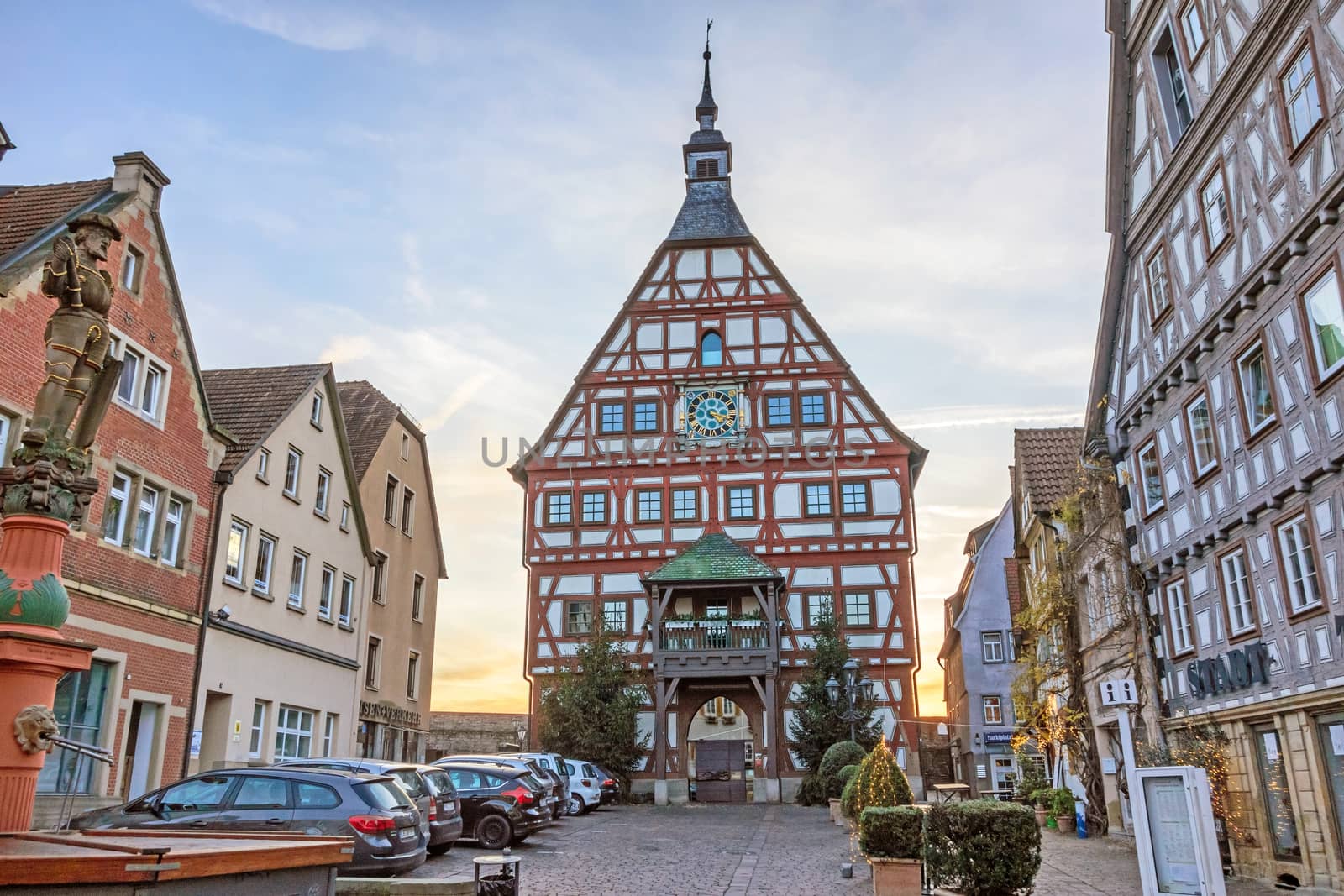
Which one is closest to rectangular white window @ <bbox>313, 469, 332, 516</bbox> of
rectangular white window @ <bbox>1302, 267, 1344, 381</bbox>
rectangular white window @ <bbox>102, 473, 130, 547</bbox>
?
rectangular white window @ <bbox>102, 473, 130, 547</bbox>

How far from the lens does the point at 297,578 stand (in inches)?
1024

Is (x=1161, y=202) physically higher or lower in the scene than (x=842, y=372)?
lower

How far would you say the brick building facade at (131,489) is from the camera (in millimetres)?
17094

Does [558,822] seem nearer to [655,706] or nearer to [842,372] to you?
[655,706]

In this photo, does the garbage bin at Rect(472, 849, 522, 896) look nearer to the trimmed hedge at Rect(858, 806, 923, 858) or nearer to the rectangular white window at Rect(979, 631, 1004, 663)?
the trimmed hedge at Rect(858, 806, 923, 858)

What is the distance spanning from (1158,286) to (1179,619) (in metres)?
5.58

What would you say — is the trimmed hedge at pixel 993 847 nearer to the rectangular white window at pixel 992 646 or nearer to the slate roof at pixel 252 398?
the slate roof at pixel 252 398

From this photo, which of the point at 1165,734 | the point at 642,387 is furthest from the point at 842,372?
the point at 1165,734

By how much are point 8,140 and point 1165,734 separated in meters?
21.9

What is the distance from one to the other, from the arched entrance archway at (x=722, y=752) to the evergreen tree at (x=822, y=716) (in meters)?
2.33

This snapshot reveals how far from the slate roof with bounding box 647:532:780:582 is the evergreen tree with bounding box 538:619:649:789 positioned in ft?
10.1

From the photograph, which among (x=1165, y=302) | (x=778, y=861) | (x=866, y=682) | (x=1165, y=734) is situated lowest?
(x=778, y=861)

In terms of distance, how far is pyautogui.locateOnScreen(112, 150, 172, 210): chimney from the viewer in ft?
66.0

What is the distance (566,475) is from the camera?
124ft
